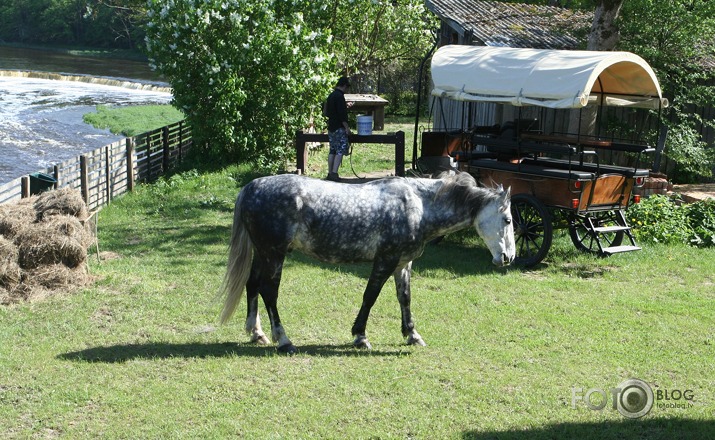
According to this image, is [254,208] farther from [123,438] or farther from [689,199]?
[689,199]

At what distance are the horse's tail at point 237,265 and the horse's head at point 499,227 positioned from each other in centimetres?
225

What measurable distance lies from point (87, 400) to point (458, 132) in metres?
9.22

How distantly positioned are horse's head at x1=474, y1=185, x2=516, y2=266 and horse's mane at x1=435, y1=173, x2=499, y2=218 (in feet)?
0.19

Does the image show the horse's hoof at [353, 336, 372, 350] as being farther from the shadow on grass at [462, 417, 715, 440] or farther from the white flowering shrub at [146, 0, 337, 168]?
the white flowering shrub at [146, 0, 337, 168]

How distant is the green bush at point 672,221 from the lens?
1245cm

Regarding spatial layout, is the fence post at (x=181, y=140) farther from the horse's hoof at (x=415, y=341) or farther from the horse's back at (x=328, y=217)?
the horse's hoof at (x=415, y=341)

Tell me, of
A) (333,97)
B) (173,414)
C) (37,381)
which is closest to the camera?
(173,414)

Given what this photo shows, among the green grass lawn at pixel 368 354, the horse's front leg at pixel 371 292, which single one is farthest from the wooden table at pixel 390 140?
the horse's front leg at pixel 371 292

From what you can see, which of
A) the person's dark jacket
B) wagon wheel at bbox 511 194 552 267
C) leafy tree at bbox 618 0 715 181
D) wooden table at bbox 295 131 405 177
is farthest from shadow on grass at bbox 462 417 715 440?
leafy tree at bbox 618 0 715 181

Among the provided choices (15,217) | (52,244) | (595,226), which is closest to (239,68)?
(15,217)

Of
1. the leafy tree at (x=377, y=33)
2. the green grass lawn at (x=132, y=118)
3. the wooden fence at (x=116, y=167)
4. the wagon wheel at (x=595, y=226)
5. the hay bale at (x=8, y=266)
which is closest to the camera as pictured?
the hay bale at (x=8, y=266)

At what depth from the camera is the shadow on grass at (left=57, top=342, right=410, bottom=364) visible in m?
7.21

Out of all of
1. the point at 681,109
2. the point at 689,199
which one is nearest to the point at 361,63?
the point at 681,109

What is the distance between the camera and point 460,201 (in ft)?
24.7
